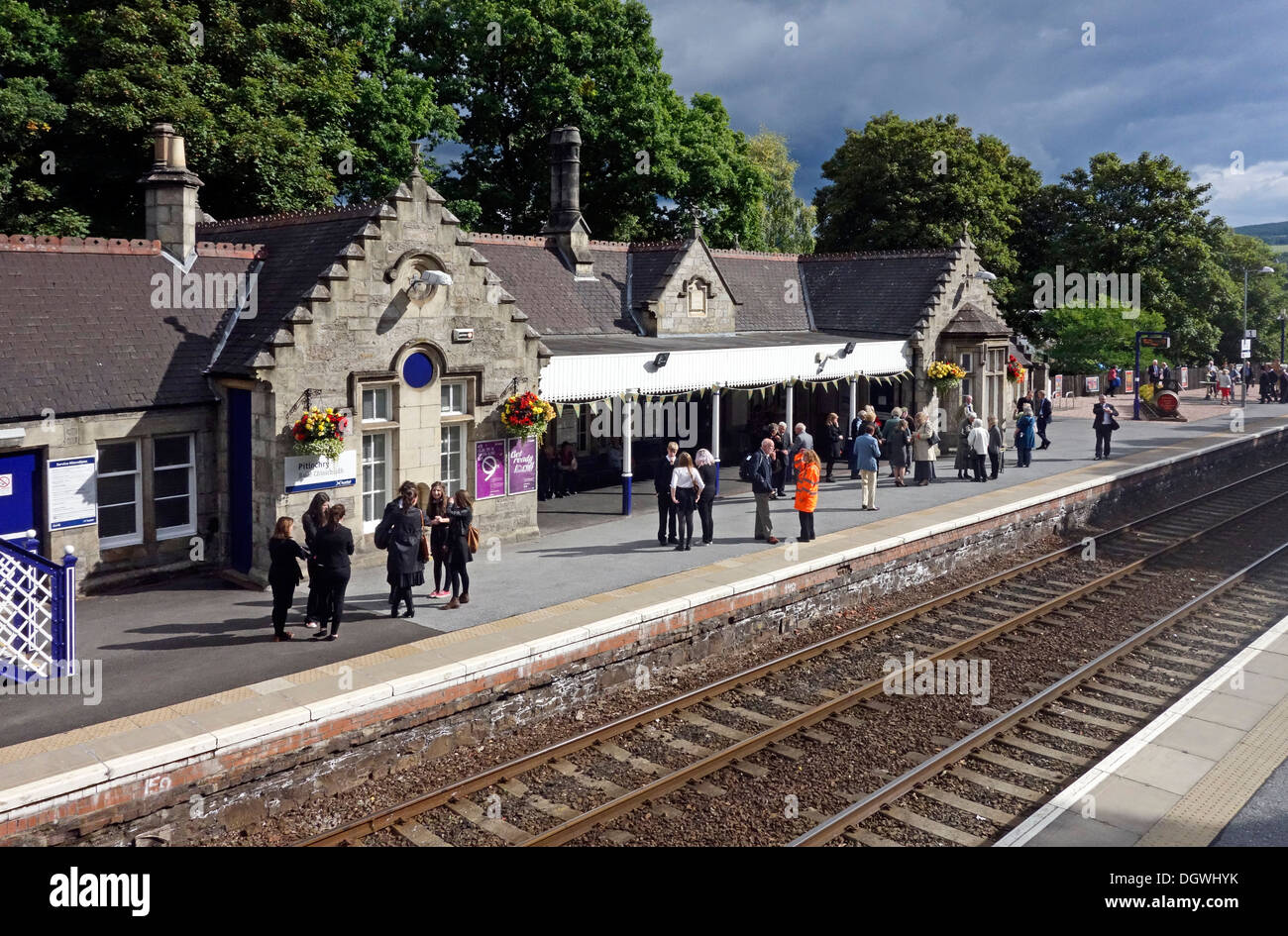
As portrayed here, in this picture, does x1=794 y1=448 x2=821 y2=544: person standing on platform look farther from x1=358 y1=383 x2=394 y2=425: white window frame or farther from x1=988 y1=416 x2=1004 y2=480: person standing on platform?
x1=988 y1=416 x2=1004 y2=480: person standing on platform

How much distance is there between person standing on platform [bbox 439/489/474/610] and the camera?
45.4ft

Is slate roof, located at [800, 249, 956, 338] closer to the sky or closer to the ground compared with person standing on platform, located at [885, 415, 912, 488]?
closer to the sky

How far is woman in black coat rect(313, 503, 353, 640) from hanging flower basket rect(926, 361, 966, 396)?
1968 cm

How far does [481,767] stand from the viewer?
10.7 metres

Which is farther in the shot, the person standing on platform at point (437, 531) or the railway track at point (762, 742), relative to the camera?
the person standing on platform at point (437, 531)

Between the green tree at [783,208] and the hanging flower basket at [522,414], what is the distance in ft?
152

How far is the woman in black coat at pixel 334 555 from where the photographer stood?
12.3 metres

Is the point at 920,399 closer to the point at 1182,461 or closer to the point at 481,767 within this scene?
the point at 1182,461

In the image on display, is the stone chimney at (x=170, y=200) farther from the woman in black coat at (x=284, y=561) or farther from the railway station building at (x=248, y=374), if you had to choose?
the woman in black coat at (x=284, y=561)

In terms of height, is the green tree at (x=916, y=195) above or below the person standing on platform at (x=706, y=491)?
above

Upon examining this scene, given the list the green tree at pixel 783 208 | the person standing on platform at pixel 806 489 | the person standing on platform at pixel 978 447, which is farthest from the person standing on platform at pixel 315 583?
the green tree at pixel 783 208

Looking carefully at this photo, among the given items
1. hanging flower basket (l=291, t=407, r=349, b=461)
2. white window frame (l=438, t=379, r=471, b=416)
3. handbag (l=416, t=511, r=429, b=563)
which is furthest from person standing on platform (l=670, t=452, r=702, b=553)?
hanging flower basket (l=291, t=407, r=349, b=461)

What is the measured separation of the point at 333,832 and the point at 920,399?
22.7 metres

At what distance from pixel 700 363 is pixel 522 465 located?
5.59 meters
